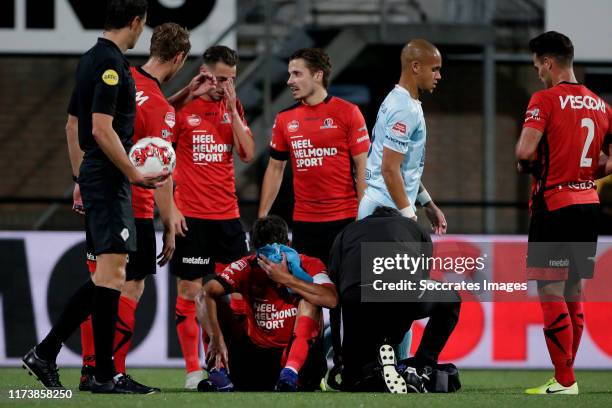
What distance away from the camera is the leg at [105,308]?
5.61 meters

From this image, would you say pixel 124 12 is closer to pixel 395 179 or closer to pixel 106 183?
pixel 106 183

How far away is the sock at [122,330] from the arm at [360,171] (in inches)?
62.9

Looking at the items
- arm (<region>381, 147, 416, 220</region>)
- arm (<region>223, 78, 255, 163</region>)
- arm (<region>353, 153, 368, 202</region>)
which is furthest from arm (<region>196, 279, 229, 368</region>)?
arm (<region>353, 153, 368, 202</region>)

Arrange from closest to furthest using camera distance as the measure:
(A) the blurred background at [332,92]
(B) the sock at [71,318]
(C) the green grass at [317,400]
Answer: (C) the green grass at [317,400] → (B) the sock at [71,318] → (A) the blurred background at [332,92]

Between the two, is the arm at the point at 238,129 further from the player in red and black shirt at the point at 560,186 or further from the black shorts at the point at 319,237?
the player in red and black shirt at the point at 560,186

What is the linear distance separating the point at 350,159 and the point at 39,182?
7.30 meters

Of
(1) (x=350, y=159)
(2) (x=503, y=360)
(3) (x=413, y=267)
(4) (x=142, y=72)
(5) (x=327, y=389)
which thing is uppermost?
(4) (x=142, y=72)

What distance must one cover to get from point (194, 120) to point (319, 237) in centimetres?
108

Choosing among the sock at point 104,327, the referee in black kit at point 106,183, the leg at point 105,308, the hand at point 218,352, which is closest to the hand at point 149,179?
the referee in black kit at point 106,183

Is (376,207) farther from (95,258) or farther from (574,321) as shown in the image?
(95,258)

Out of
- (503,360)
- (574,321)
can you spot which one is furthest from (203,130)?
(503,360)

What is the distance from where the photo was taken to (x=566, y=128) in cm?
627

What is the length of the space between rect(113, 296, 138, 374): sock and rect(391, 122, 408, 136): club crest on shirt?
1780 millimetres

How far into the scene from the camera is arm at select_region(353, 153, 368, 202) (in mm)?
7117
